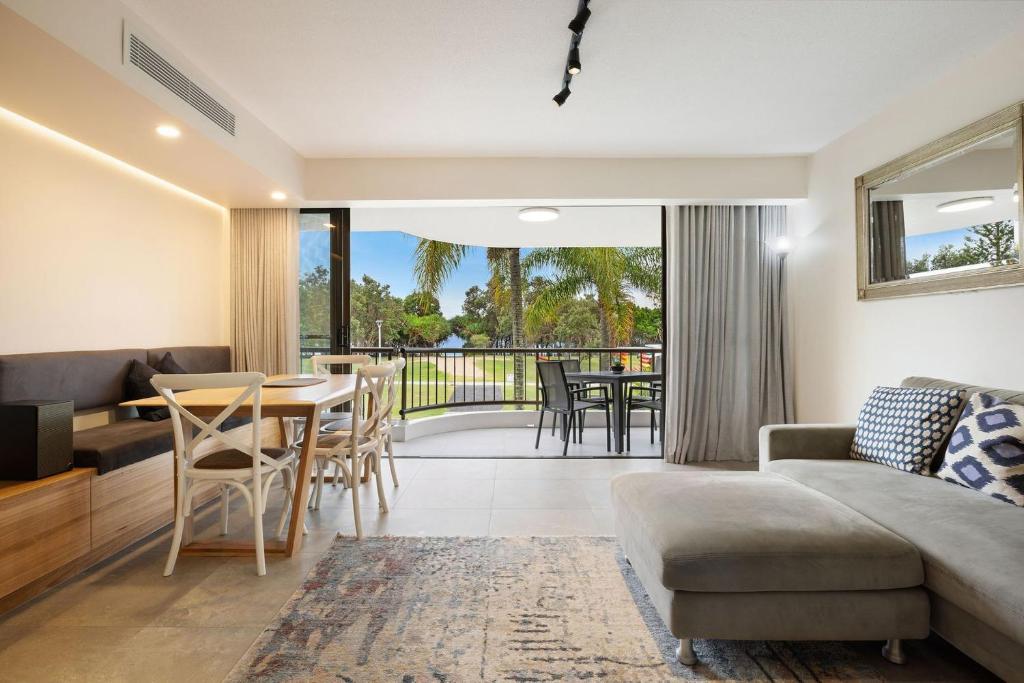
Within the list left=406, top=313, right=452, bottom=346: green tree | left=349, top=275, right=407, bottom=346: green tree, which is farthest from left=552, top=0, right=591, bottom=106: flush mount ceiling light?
left=349, top=275, right=407, bottom=346: green tree

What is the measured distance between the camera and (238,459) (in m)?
2.54

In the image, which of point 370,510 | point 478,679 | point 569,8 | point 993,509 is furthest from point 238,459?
point 993,509

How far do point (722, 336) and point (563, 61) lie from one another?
2731mm

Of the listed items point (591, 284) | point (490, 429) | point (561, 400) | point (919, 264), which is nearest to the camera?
point (919, 264)

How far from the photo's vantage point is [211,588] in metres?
2.25

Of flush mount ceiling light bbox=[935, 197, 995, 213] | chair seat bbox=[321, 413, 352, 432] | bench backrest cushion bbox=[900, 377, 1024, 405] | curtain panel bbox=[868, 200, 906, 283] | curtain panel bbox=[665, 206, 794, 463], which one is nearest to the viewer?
bench backrest cushion bbox=[900, 377, 1024, 405]

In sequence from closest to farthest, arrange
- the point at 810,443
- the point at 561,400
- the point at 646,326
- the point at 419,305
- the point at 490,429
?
the point at 810,443
the point at 561,400
the point at 490,429
the point at 646,326
the point at 419,305

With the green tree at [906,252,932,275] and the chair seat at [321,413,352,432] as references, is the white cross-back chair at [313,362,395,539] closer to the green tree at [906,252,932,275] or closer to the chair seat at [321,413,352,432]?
the chair seat at [321,413,352,432]

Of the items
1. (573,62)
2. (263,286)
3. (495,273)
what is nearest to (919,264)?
(573,62)

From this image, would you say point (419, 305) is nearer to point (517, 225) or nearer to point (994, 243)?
point (517, 225)

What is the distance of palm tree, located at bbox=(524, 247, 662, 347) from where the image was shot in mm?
9422

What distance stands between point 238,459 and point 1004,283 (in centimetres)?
370

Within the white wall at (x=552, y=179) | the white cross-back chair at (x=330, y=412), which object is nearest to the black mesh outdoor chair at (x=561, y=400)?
the white wall at (x=552, y=179)

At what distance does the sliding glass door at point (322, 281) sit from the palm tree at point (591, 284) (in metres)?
5.18
